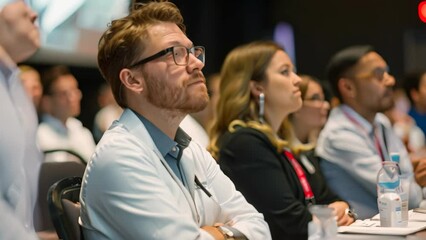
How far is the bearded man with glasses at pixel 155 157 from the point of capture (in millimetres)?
2119

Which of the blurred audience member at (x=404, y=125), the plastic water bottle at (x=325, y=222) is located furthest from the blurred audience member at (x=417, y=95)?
the plastic water bottle at (x=325, y=222)

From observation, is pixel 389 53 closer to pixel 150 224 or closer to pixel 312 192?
pixel 312 192

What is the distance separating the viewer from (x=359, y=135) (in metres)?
3.88

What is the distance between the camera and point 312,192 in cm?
353

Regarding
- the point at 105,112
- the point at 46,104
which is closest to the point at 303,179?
the point at 46,104

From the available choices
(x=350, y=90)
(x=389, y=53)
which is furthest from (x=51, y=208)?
(x=389, y=53)

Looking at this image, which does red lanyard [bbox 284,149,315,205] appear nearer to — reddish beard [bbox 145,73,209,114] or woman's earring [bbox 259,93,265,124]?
woman's earring [bbox 259,93,265,124]

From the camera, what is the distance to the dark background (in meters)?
10.3

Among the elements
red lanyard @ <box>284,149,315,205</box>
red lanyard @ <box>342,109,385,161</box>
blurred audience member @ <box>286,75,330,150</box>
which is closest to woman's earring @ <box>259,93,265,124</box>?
red lanyard @ <box>284,149,315,205</box>

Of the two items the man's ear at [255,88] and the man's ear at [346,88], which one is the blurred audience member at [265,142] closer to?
the man's ear at [255,88]

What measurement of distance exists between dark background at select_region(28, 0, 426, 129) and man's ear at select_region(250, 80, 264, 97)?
21.0 ft

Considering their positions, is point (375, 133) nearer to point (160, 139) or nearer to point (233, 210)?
point (233, 210)

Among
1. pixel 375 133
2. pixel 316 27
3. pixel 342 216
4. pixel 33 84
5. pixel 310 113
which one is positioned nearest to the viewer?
pixel 342 216

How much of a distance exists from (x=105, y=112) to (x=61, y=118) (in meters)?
1.47
